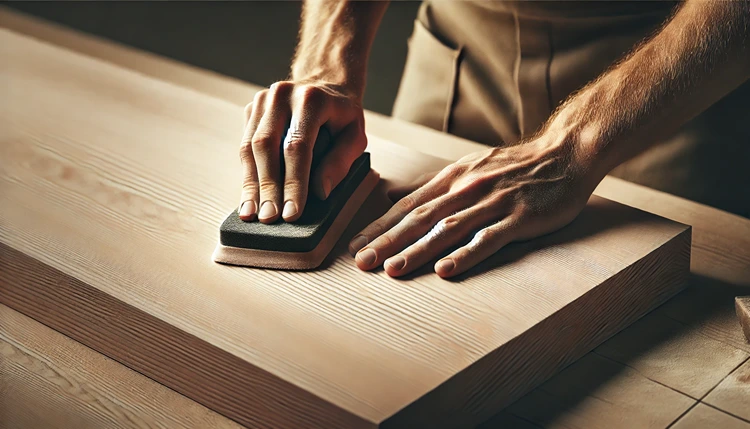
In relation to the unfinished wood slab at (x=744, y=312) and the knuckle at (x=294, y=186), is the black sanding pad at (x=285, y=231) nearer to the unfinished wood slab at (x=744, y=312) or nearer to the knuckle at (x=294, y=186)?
the knuckle at (x=294, y=186)

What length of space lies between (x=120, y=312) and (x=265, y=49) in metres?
2.68

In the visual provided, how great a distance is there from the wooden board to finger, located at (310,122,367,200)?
2.8 inches

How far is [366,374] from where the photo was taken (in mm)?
835

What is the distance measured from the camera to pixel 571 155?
1.14m

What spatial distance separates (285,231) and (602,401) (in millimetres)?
462

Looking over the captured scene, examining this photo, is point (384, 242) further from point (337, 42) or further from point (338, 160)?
point (337, 42)

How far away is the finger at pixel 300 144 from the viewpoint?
1.08m

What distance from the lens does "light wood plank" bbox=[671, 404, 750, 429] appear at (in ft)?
2.86

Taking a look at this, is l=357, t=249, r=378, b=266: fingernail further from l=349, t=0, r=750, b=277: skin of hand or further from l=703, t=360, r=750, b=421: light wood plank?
l=703, t=360, r=750, b=421: light wood plank

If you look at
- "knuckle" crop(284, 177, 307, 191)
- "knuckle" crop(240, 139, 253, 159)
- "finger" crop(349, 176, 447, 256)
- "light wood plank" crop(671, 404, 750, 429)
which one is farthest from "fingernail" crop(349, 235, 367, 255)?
"light wood plank" crop(671, 404, 750, 429)

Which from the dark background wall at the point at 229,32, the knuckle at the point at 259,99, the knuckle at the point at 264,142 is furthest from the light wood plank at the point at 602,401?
the dark background wall at the point at 229,32

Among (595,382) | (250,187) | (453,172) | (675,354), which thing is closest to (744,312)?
(675,354)

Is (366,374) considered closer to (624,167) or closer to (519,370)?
(519,370)

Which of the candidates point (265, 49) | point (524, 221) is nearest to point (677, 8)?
point (524, 221)
